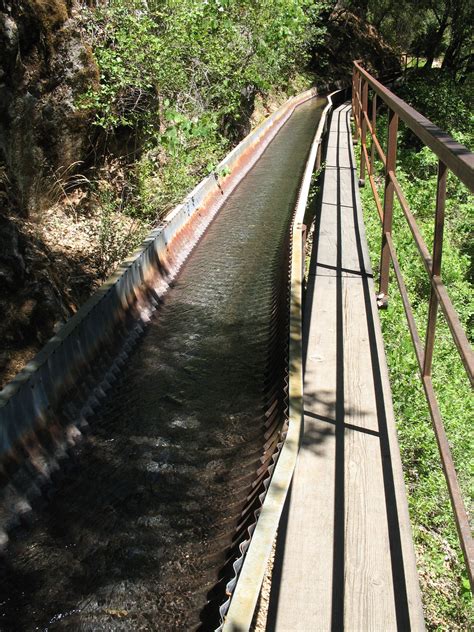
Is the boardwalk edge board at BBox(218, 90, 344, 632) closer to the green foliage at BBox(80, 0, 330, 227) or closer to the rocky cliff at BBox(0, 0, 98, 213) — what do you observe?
the rocky cliff at BBox(0, 0, 98, 213)

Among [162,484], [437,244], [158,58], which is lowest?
[162,484]

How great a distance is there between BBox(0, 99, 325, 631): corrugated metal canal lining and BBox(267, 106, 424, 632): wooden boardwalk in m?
0.31

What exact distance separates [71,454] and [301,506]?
1.53m

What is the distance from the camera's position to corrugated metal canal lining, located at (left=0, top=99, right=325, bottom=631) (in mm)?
2641

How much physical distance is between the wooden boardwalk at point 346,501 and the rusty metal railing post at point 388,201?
0.53 ft

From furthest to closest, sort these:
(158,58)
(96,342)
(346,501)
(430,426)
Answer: (158,58), (96,342), (430,426), (346,501)

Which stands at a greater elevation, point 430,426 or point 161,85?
point 161,85

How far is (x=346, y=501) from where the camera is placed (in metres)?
2.59

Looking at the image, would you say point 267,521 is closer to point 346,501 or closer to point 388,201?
point 346,501

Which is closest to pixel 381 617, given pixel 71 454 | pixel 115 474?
pixel 115 474

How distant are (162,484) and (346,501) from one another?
1.12 metres

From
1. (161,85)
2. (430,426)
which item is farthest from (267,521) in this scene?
(161,85)

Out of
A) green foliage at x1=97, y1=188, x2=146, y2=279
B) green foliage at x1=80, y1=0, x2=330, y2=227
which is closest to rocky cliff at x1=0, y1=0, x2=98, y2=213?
green foliage at x1=80, y1=0, x2=330, y2=227

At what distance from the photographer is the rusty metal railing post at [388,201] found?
377 centimetres
